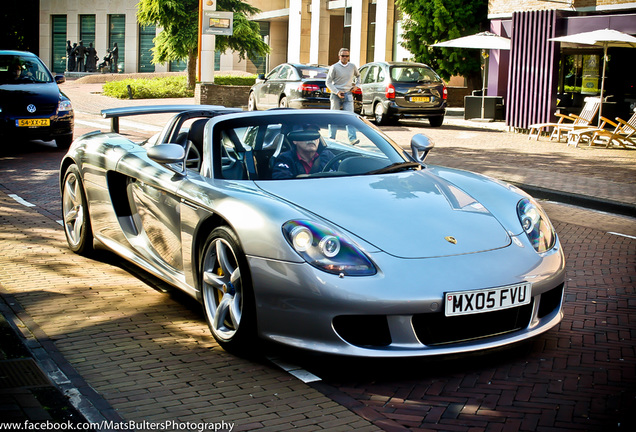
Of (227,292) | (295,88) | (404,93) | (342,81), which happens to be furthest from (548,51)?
(227,292)

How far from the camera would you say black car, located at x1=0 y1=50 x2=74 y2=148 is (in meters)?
13.9

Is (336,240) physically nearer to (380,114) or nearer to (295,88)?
(295,88)

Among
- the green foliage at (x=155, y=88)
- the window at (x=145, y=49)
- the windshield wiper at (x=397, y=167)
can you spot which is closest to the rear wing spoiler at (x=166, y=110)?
the windshield wiper at (x=397, y=167)

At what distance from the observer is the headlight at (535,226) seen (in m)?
4.42

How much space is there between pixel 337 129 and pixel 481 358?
193cm

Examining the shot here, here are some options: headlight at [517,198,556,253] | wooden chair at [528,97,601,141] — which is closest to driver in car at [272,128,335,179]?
headlight at [517,198,556,253]

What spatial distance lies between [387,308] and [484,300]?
1.59ft

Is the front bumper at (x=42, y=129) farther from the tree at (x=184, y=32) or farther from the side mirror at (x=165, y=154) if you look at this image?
the tree at (x=184, y=32)

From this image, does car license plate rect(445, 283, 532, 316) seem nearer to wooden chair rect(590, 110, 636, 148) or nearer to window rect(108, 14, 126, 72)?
wooden chair rect(590, 110, 636, 148)

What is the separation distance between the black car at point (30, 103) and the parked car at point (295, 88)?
7.40 metres

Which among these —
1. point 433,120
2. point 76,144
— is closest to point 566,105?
point 433,120

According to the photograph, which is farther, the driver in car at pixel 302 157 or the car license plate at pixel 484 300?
the driver in car at pixel 302 157

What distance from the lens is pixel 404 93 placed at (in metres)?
21.5

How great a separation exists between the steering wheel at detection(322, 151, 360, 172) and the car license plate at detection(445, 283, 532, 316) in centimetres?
150
